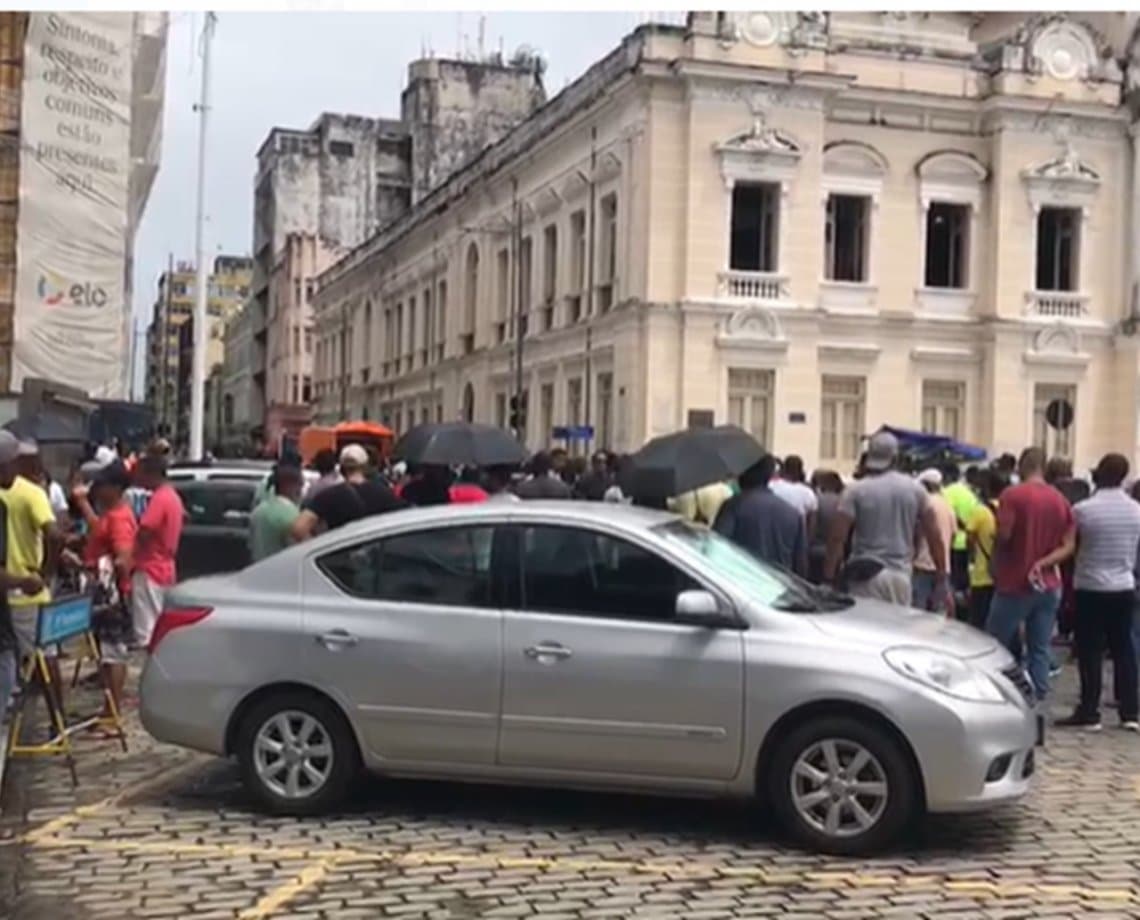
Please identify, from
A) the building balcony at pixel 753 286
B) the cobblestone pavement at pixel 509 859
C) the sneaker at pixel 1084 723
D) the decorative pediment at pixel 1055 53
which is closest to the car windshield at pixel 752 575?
the cobblestone pavement at pixel 509 859

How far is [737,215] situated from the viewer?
34.4 m

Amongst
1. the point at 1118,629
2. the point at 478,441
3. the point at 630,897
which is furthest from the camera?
the point at 478,441

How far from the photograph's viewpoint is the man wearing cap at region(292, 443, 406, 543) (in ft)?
33.8

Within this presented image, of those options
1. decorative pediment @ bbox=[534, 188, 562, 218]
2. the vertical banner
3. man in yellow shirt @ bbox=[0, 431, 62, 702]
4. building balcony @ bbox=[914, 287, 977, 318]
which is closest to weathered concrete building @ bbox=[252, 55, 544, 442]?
decorative pediment @ bbox=[534, 188, 562, 218]

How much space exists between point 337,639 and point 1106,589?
5.58 metres

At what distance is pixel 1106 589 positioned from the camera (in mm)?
10375

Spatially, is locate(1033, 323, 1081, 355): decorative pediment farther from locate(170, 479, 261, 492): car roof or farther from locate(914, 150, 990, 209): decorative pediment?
locate(170, 479, 261, 492): car roof

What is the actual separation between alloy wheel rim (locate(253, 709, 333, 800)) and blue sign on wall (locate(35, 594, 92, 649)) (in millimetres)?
1352

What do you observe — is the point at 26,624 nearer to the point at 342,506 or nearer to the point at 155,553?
the point at 155,553

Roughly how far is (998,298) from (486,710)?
30843 millimetres

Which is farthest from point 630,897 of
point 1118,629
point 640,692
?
point 1118,629

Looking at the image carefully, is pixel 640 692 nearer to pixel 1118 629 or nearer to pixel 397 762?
pixel 397 762

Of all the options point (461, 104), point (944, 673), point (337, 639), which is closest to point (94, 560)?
point (337, 639)

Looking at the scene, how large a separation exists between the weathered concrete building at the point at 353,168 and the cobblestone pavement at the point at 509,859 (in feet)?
219
